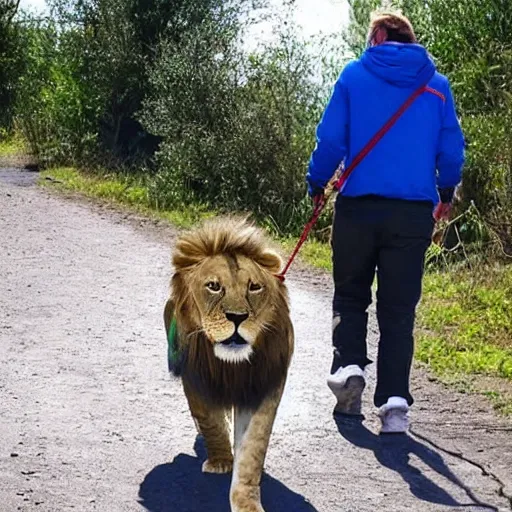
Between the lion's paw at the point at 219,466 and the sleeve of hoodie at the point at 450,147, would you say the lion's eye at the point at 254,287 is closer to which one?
the lion's paw at the point at 219,466

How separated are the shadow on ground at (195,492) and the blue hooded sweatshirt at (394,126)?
1.52 m

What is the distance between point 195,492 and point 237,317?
925mm

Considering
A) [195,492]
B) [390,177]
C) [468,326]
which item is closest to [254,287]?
[195,492]

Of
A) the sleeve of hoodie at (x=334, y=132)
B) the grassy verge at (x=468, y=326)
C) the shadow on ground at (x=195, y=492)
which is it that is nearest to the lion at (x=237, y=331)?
the shadow on ground at (x=195, y=492)

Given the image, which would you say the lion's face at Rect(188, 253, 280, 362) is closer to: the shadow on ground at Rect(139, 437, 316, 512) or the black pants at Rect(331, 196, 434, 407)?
the shadow on ground at Rect(139, 437, 316, 512)

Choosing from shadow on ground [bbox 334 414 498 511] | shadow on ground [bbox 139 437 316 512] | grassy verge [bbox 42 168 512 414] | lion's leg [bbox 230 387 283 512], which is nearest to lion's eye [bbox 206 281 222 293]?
lion's leg [bbox 230 387 283 512]

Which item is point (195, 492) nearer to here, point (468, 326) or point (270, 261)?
point (270, 261)

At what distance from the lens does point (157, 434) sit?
5.57 metres

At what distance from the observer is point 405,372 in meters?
5.72

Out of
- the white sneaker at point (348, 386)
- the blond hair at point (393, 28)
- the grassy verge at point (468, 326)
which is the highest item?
the blond hair at point (393, 28)

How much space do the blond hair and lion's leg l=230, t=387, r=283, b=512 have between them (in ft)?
6.55

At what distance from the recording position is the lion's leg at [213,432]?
4770 millimetres

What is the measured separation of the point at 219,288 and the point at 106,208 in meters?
9.87

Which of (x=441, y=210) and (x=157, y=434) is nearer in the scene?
(x=157, y=434)
